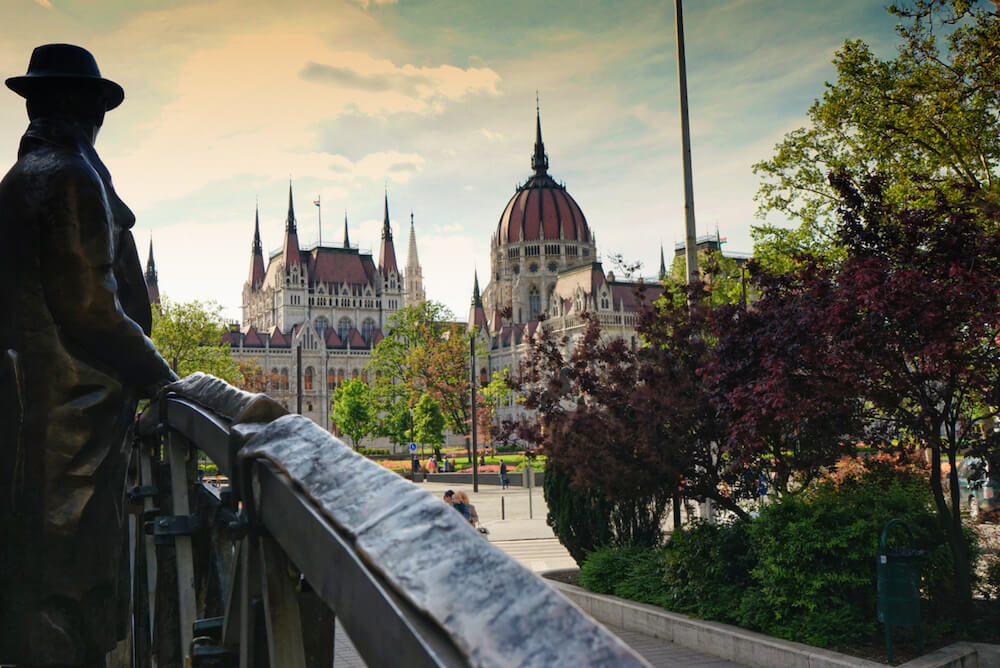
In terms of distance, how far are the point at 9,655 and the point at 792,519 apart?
8.18m

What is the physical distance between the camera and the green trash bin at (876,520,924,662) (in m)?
7.69

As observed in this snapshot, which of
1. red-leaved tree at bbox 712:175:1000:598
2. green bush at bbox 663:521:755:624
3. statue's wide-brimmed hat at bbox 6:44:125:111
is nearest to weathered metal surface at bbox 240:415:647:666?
statue's wide-brimmed hat at bbox 6:44:125:111

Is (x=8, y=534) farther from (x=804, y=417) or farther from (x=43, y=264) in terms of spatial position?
(x=804, y=417)

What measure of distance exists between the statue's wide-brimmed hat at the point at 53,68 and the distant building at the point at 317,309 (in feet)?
349

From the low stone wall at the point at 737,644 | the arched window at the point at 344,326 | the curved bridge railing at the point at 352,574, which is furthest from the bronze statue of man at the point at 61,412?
the arched window at the point at 344,326

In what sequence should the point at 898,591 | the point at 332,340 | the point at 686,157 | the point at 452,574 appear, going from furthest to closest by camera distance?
the point at 332,340
the point at 686,157
the point at 898,591
the point at 452,574

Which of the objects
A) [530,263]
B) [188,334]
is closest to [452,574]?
[188,334]

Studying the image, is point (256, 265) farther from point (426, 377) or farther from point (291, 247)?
point (426, 377)

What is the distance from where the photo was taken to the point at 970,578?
358 inches

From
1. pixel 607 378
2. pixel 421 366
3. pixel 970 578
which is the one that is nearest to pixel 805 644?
pixel 970 578

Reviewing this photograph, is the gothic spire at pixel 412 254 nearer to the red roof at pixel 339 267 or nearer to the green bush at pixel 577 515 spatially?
the red roof at pixel 339 267

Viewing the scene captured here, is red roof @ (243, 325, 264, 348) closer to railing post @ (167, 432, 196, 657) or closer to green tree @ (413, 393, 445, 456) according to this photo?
green tree @ (413, 393, 445, 456)

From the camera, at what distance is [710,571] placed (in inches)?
387

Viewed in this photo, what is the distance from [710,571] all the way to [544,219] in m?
119
